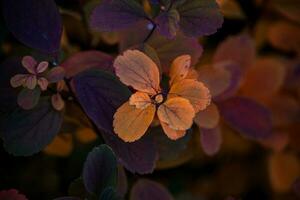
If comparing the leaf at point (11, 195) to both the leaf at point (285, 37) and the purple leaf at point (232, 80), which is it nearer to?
the purple leaf at point (232, 80)

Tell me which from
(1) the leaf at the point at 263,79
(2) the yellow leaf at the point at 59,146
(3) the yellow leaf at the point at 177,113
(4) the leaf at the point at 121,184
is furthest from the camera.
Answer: (1) the leaf at the point at 263,79

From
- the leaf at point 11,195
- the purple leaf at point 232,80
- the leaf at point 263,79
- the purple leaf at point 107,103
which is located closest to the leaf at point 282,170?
the leaf at point 263,79

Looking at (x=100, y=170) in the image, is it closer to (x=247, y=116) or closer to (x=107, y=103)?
(x=107, y=103)

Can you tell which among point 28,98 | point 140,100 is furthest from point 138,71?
point 28,98

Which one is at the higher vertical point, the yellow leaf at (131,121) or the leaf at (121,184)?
the yellow leaf at (131,121)

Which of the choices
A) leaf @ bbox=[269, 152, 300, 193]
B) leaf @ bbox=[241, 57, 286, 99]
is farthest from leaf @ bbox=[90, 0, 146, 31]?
leaf @ bbox=[269, 152, 300, 193]

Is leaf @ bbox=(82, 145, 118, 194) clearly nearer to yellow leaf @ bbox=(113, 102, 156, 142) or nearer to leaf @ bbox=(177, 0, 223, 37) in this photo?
yellow leaf @ bbox=(113, 102, 156, 142)

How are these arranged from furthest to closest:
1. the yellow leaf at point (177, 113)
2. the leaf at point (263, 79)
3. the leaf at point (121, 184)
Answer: the leaf at point (263, 79)
the leaf at point (121, 184)
the yellow leaf at point (177, 113)
